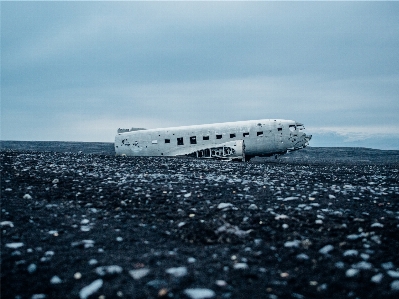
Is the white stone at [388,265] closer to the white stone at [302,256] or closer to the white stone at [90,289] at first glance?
the white stone at [302,256]

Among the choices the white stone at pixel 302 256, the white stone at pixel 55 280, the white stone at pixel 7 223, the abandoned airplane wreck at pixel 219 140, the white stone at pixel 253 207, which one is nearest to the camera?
the white stone at pixel 55 280

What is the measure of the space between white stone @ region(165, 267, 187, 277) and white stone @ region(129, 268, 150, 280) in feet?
1.15

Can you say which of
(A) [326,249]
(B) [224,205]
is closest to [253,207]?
(B) [224,205]

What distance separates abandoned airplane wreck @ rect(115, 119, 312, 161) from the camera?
3416 cm

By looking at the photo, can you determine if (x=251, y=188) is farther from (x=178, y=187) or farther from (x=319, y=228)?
(x=319, y=228)

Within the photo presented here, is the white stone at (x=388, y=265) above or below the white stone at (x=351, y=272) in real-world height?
below

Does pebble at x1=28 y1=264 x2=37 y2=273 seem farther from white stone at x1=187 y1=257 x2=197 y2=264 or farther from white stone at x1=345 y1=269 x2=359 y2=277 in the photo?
white stone at x1=345 y1=269 x2=359 y2=277

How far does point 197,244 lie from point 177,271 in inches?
50.6

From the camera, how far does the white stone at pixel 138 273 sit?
15.3ft

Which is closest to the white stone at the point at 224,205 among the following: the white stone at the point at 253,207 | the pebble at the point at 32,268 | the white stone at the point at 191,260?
the white stone at the point at 253,207

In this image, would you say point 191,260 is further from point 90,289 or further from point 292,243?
point 292,243

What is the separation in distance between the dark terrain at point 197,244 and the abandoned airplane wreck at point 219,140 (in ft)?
77.6

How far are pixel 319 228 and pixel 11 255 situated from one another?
21.4 feet

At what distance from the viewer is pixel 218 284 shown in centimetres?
443
